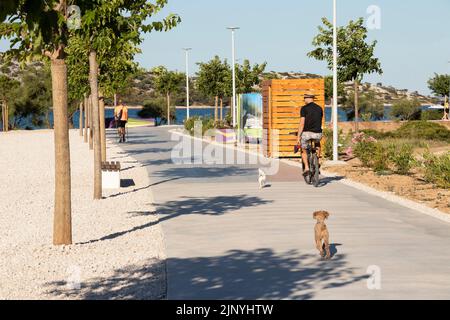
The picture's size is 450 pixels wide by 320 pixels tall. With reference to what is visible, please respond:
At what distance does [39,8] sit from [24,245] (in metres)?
6.17

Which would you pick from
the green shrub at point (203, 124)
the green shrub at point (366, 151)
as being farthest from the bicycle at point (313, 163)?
the green shrub at point (203, 124)

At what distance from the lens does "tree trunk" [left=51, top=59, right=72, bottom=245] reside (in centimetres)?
1090

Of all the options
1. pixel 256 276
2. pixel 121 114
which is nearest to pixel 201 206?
pixel 256 276

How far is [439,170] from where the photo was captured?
17.7 meters

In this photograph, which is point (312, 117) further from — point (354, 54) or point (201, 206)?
point (354, 54)

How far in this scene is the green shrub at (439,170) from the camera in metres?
17.4

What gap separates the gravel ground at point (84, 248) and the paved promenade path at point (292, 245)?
31 centimetres

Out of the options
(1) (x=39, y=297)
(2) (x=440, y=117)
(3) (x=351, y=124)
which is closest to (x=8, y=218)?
(1) (x=39, y=297)

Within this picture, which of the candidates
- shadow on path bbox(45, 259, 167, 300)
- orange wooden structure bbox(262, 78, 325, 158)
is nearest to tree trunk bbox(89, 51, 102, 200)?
shadow on path bbox(45, 259, 167, 300)

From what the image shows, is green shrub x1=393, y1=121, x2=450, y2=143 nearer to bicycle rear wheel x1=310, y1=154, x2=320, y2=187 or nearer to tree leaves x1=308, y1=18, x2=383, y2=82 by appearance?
tree leaves x1=308, y1=18, x2=383, y2=82

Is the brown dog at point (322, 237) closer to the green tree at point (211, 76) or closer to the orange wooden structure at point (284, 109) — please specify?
the orange wooden structure at point (284, 109)

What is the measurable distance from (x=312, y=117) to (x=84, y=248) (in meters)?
8.61

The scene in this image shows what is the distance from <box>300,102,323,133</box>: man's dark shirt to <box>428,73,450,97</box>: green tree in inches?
2584
